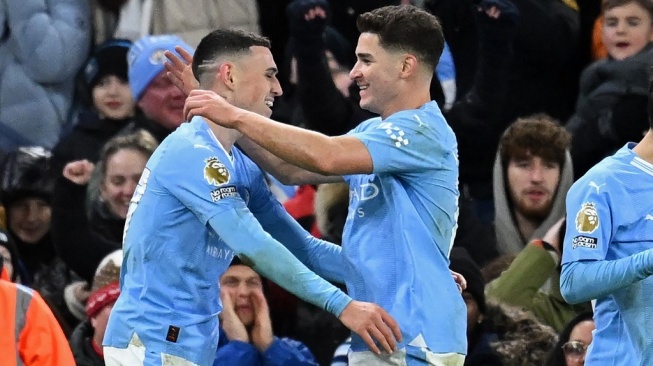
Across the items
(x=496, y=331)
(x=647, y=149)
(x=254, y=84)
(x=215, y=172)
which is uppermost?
(x=647, y=149)

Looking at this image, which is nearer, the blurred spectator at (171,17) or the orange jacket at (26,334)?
the orange jacket at (26,334)

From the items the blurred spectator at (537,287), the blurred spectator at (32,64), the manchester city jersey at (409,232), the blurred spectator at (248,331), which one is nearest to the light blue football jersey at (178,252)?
the manchester city jersey at (409,232)

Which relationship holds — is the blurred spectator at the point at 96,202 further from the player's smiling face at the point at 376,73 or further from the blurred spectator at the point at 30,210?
the player's smiling face at the point at 376,73

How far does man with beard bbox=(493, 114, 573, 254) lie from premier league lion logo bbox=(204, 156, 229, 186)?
2.88 metres

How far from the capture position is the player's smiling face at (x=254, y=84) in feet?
19.5

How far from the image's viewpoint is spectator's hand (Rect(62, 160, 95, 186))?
8461 mm

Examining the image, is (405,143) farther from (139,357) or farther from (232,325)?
(232,325)

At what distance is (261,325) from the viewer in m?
7.46

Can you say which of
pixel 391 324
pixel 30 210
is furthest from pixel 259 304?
pixel 391 324

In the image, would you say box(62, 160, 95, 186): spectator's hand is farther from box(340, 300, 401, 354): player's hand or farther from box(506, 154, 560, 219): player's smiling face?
box(340, 300, 401, 354): player's hand

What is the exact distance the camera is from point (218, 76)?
5.98m

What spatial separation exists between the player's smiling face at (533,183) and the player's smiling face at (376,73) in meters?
2.64

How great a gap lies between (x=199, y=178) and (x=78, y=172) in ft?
9.38

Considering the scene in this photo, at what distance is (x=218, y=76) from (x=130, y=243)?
686mm
